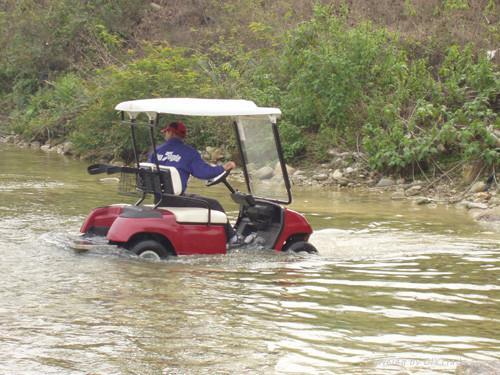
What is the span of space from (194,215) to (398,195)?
746 centimetres

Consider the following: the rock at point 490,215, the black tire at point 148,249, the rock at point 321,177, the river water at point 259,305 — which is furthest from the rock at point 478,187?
the black tire at point 148,249

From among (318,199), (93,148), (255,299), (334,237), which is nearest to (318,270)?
(255,299)

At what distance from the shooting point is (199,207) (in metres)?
10.1

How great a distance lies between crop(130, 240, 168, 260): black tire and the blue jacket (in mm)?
683

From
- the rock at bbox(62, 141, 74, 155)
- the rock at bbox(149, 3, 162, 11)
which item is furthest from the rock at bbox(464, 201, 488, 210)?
the rock at bbox(149, 3, 162, 11)

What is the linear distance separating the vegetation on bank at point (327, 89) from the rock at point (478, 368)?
413 inches

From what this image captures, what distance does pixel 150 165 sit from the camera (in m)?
10.2

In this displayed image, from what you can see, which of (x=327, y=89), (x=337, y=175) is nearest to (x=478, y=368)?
(x=337, y=175)

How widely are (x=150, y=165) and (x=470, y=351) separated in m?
4.51

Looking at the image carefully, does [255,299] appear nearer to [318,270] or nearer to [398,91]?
[318,270]

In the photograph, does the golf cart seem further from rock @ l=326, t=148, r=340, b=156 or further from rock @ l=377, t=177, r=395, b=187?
rock @ l=326, t=148, r=340, b=156

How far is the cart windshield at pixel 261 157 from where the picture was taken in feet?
35.5

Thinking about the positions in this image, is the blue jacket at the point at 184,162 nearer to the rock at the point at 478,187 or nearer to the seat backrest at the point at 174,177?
the seat backrest at the point at 174,177

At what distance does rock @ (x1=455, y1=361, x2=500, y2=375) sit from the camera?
5863 mm
